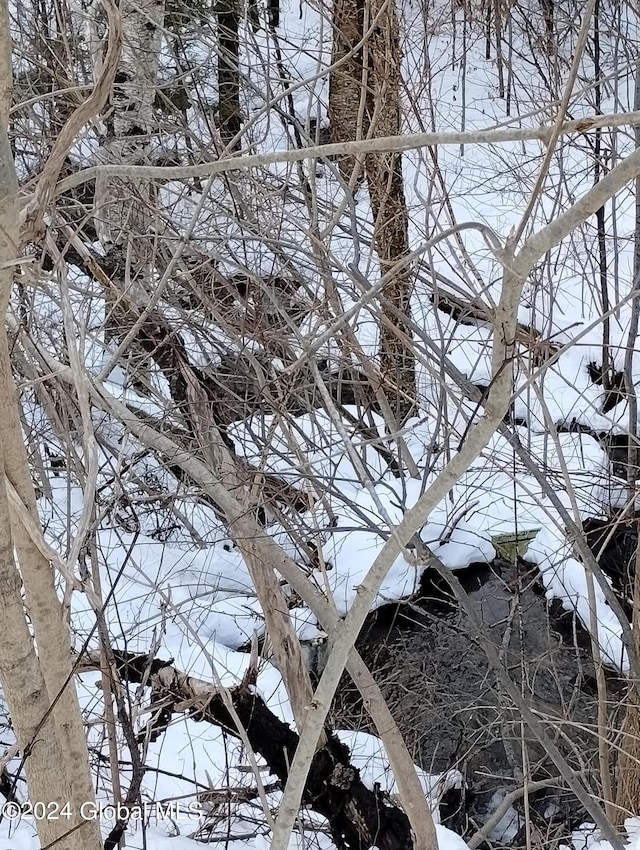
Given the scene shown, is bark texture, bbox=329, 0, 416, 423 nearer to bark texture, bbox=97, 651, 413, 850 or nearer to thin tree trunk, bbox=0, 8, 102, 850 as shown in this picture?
bark texture, bbox=97, 651, 413, 850

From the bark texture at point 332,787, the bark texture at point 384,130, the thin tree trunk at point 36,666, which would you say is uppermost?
the bark texture at point 384,130

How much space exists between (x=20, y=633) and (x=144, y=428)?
1.23 metres

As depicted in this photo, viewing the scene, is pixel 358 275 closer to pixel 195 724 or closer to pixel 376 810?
pixel 376 810

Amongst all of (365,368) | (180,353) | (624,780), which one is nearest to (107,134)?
(180,353)

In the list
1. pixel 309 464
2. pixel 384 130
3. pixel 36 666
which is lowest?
pixel 36 666

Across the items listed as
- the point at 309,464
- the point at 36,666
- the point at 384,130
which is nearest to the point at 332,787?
the point at 309,464

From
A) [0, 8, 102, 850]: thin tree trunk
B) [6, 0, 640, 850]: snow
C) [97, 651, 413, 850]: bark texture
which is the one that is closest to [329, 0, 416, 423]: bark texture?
[6, 0, 640, 850]: snow

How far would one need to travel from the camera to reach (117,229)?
302 cm

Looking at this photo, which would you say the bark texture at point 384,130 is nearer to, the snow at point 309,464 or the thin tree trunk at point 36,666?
the snow at point 309,464

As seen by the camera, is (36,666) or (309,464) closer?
(36,666)

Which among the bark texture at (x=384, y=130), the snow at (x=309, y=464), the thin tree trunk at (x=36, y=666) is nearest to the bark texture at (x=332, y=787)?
the snow at (x=309, y=464)

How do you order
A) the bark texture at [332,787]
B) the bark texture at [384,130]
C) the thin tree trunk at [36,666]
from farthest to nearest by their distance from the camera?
the bark texture at [384,130] < the bark texture at [332,787] < the thin tree trunk at [36,666]

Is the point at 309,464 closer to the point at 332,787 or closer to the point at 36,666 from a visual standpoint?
the point at 36,666

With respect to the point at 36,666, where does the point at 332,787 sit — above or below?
below
